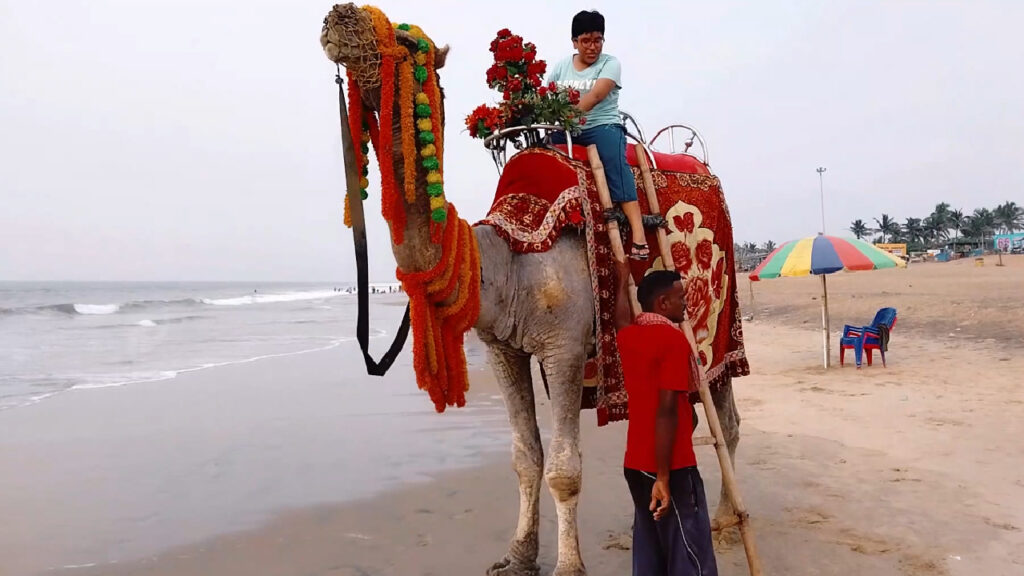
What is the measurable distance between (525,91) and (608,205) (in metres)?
0.84

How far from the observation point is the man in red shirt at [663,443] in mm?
3010

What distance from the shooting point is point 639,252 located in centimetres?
416

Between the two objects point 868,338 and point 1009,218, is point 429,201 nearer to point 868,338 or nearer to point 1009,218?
point 868,338

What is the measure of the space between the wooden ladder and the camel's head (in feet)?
4.84

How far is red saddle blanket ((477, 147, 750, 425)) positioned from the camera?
3984mm

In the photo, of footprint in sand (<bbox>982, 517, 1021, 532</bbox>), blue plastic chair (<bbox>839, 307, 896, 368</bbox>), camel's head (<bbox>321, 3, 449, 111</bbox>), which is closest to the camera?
camel's head (<bbox>321, 3, 449, 111</bbox>)

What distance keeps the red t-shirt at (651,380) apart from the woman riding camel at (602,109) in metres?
1.16

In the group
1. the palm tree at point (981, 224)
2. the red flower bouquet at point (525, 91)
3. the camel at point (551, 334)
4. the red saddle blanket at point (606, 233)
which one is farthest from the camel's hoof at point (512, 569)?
the palm tree at point (981, 224)

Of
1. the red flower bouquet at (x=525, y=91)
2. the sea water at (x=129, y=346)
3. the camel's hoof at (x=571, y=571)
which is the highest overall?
the red flower bouquet at (x=525, y=91)

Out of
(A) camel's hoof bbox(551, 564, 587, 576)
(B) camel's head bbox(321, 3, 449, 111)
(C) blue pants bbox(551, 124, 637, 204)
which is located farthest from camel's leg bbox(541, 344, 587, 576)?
(B) camel's head bbox(321, 3, 449, 111)

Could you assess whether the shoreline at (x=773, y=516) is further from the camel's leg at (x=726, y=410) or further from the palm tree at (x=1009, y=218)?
the palm tree at (x=1009, y=218)

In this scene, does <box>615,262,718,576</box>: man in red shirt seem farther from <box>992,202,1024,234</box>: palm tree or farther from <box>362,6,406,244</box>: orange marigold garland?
<box>992,202,1024,234</box>: palm tree

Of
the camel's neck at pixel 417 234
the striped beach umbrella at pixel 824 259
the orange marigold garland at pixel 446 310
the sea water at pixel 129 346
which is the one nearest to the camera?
the camel's neck at pixel 417 234

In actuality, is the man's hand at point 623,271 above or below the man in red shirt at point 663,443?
above
